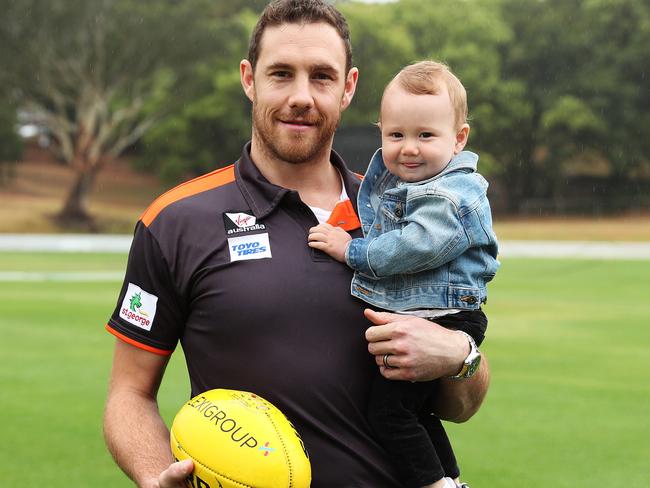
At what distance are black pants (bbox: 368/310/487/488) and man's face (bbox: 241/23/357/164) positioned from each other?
805 millimetres

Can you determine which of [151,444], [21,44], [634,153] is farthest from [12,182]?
[151,444]

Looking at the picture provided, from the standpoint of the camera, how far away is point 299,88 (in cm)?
349

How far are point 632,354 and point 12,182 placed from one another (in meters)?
55.7

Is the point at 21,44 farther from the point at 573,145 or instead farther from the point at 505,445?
the point at 505,445

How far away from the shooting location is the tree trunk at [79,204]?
5384 centimetres

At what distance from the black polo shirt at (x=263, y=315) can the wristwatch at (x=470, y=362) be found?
1.04 ft

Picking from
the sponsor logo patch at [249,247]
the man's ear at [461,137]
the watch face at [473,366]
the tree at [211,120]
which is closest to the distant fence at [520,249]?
the tree at [211,120]

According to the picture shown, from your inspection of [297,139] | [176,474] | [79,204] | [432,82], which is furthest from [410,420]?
[79,204]

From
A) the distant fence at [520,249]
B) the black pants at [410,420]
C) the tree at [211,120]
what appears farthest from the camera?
the tree at [211,120]

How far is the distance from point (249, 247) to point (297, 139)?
45 centimetres

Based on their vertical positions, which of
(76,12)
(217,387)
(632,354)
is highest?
(76,12)

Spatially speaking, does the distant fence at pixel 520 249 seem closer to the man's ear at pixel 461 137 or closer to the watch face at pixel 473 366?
the man's ear at pixel 461 137

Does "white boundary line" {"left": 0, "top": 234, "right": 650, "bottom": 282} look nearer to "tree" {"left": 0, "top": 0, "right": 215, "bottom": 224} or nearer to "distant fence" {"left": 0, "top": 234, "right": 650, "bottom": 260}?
"distant fence" {"left": 0, "top": 234, "right": 650, "bottom": 260}

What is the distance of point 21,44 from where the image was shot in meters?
49.1
